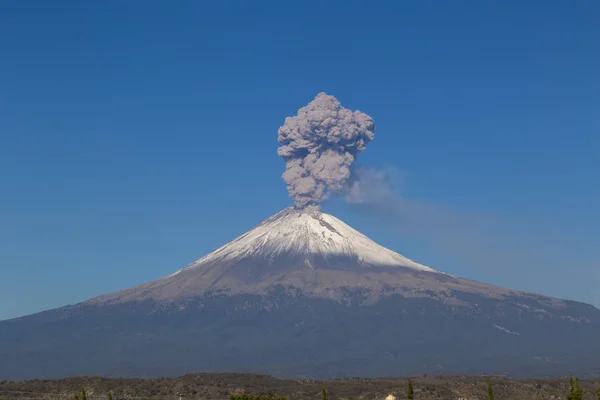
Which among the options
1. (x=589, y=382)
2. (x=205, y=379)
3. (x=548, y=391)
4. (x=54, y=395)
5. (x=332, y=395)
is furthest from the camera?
(x=589, y=382)

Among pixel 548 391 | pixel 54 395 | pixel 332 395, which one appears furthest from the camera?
pixel 548 391

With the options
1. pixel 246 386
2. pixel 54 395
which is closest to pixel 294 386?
pixel 246 386

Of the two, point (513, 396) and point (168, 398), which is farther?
point (513, 396)

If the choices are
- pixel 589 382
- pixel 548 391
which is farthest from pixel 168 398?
pixel 589 382

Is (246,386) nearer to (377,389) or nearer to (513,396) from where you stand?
(377,389)

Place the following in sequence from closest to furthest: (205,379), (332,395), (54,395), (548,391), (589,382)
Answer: (54,395) → (332,395) → (548,391) → (205,379) → (589,382)

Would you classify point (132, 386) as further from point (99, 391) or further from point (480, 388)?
point (480, 388)
